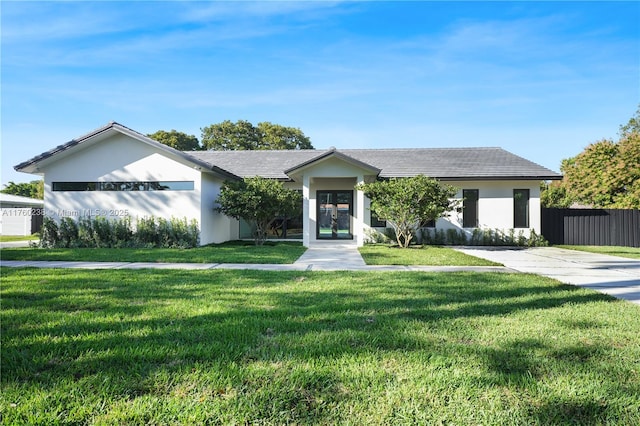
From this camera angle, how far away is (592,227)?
16.0 meters

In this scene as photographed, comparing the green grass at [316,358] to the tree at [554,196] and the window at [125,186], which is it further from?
the tree at [554,196]

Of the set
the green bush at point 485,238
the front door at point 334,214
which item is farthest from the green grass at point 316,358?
the front door at point 334,214

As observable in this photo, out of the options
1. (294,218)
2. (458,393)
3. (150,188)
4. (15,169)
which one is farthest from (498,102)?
(15,169)

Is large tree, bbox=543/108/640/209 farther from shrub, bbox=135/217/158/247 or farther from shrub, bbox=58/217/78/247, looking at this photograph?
shrub, bbox=58/217/78/247

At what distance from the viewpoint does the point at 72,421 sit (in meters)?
1.96

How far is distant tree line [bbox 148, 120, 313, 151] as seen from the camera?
42.1 meters

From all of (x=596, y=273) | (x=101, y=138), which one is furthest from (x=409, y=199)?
(x=101, y=138)

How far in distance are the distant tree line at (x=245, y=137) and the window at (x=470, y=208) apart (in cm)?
2891

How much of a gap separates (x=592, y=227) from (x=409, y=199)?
1019 centimetres

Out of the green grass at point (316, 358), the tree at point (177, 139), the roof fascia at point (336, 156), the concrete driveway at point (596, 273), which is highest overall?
the tree at point (177, 139)

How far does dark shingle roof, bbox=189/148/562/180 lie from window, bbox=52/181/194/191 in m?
4.84

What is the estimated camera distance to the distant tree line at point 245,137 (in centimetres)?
4209

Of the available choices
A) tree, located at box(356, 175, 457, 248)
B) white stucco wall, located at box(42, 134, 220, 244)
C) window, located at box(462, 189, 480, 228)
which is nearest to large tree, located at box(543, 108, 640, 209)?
window, located at box(462, 189, 480, 228)

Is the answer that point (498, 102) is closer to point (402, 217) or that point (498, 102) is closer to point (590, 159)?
point (402, 217)
